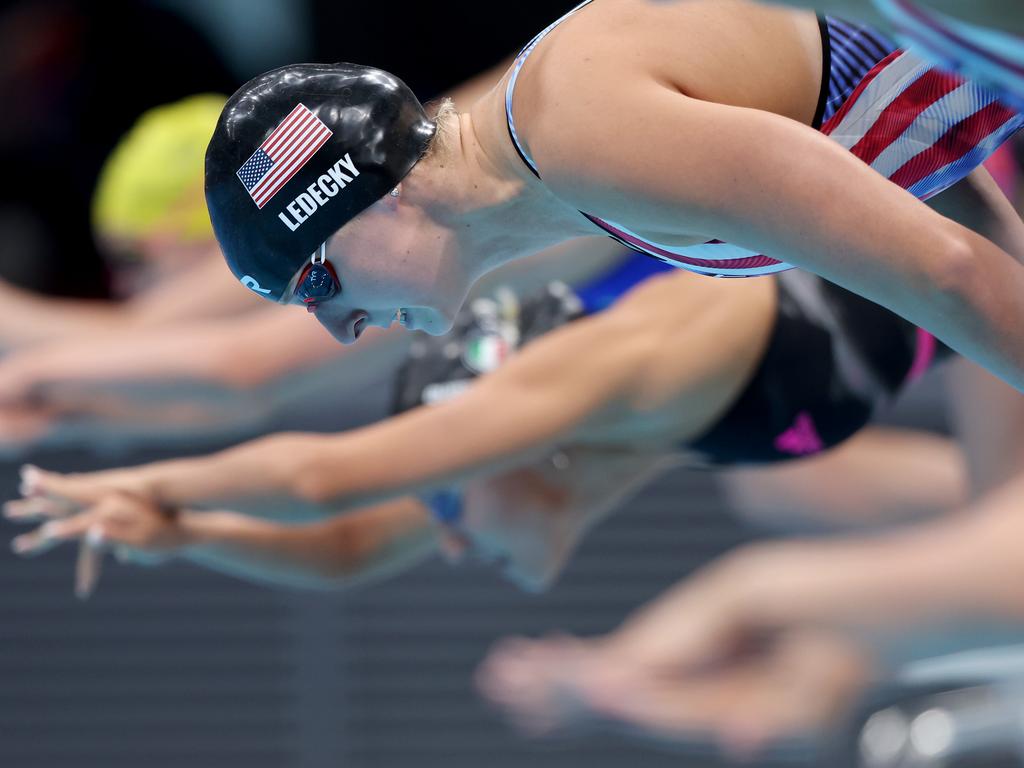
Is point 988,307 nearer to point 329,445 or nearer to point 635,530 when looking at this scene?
point 329,445

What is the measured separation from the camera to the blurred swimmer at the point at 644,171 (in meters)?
1.93

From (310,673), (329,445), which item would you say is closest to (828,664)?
(329,445)

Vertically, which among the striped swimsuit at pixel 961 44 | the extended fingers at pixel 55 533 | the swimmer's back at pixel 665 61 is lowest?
the extended fingers at pixel 55 533

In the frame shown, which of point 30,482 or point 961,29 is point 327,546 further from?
point 961,29

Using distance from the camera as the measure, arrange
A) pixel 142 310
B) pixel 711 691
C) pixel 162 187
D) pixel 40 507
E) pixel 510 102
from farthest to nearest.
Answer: pixel 162 187
pixel 142 310
pixel 711 691
pixel 40 507
pixel 510 102

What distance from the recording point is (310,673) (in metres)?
7.20

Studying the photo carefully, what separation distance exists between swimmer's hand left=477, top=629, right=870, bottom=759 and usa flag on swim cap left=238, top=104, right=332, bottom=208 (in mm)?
1881

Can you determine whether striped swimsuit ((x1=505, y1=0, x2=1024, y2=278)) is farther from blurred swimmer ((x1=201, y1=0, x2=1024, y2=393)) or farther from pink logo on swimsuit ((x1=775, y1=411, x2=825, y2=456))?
pink logo on swimsuit ((x1=775, y1=411, x2=825, y2=456))

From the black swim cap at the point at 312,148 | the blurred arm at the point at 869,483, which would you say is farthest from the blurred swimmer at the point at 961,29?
the blurred arm at the point at 869,483

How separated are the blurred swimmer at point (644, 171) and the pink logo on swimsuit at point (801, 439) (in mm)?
1298

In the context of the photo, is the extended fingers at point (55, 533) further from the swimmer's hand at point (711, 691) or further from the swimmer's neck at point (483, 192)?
the swimmer's hand at point (711, 691)

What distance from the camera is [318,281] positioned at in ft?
7.75

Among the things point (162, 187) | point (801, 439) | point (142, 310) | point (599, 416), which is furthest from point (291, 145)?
point (162, 187)

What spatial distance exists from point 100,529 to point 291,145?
148cm
